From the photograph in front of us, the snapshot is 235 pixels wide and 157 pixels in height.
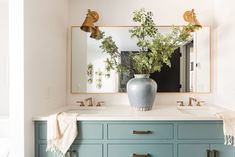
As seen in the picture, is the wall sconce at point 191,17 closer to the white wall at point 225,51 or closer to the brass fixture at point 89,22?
the white wall at point 225,51

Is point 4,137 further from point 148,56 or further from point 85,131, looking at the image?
point 148,56

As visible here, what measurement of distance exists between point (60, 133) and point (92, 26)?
1.22 metres

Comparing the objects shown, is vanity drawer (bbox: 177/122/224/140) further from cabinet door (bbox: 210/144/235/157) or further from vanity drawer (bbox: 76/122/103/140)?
vanity drawer (bbox: 76/122/103/140)

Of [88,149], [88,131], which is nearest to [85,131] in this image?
[88,131]

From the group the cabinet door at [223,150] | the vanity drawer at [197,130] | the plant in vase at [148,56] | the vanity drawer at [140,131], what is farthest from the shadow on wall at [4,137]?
the cabinet door at [223,150]

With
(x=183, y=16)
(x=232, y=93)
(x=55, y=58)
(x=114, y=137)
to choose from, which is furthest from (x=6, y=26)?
(x=232, y=93)

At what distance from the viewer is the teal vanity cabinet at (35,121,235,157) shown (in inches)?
71.4

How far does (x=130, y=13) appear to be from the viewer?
8.26 feet

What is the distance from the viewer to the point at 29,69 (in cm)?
169

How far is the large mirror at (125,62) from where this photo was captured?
2462 mm

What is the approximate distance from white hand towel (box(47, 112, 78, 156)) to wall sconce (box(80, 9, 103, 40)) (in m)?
1.04

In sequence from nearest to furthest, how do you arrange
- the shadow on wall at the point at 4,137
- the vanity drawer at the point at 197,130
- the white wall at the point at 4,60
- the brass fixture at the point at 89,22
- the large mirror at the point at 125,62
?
the shadow on wall at the point at 4,137
the vanity drawer at the point at 197,130
the white wall at the point at 4,60
the brass fixture at the point at 89,22
the large mirror at the point at 125,62

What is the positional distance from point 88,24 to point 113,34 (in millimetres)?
338

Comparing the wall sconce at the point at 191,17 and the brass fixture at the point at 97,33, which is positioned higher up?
the wall sconce at the point at 191,17
